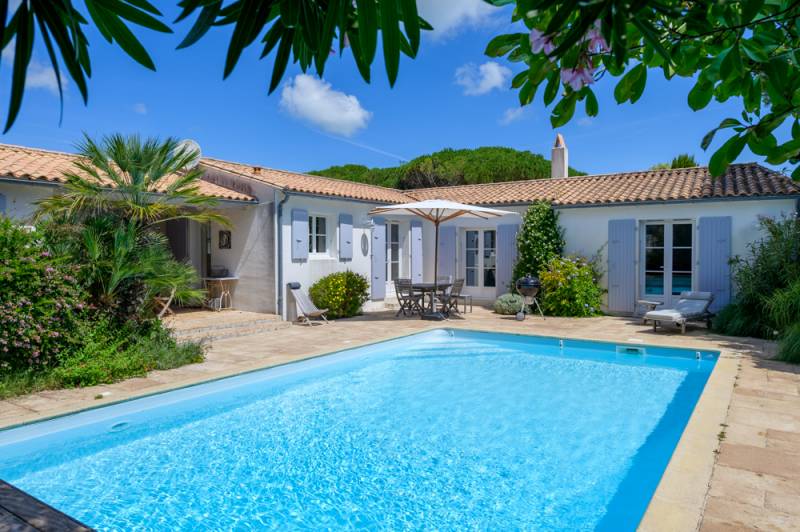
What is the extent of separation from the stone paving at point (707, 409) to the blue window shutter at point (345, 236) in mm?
2737

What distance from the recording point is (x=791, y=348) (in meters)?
7.80

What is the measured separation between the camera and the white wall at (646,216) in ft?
39.1

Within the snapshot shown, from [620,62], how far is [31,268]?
23.5ft

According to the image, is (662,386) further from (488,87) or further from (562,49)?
(488,87)

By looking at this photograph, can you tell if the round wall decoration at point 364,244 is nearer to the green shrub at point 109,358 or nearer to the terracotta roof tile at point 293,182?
the terracotta roof tile at point 293,182

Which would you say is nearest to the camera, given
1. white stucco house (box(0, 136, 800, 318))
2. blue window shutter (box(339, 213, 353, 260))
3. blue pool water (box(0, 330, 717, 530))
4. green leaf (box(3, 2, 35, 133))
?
green leaf (box(3, 2, 35, 133))

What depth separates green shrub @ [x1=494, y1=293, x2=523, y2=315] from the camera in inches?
543

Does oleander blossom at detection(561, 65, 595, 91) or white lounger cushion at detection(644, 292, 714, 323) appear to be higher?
oleander blossom at detection(561, 65, 595, 91)

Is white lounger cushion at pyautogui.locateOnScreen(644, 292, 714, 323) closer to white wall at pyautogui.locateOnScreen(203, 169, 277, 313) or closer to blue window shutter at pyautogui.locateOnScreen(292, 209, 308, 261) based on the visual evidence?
blue window shutter at pyautogui.locateOnScreen(292, 209, 308, 261)

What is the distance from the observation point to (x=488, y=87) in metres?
20.7

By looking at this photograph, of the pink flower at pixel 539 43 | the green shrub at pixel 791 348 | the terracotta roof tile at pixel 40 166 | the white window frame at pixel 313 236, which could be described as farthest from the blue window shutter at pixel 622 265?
the pink flower at pixel 539 43

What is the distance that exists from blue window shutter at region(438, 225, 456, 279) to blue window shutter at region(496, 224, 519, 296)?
149 cm

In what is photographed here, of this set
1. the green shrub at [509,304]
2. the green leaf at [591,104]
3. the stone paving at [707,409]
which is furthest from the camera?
the green shrub at [509,304]

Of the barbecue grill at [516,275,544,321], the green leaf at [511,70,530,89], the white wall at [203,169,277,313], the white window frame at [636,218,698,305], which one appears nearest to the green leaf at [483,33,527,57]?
the green leaf at [511,70,530,89]
